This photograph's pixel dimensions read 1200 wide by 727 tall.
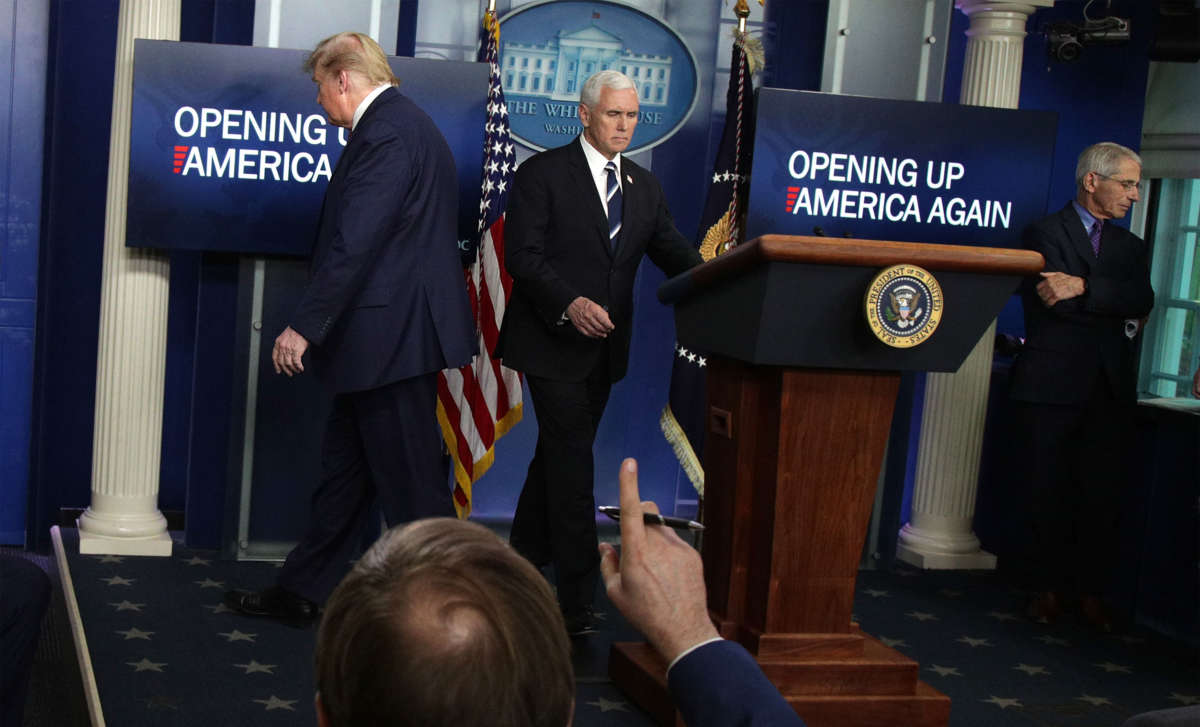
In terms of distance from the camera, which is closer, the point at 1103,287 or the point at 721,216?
the point at 1103,287

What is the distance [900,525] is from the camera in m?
5.04

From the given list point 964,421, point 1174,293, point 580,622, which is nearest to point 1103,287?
point 964,421

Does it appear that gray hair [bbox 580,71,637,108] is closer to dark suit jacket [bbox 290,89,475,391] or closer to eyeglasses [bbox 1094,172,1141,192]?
dark suit jacket [bbox 290,89,475,391]

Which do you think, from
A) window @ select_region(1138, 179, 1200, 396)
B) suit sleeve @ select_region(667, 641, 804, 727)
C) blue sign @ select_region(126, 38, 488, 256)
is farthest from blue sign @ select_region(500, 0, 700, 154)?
suit sleeve @ select_region(667, 641, 804, 727)

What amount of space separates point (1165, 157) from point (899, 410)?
1929mm

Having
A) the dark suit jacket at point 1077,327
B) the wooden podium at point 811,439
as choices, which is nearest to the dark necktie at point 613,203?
the wooden podium at point 811,439

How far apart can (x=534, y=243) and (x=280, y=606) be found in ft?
3.89

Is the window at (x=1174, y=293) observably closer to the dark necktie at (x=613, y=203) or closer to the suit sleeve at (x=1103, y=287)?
the suit sleeve at (x=1103, y=287)

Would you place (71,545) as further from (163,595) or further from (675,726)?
(675,726)

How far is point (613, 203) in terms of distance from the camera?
3670mm

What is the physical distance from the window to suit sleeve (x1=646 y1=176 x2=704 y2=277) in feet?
9.72

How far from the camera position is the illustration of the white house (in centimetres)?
460

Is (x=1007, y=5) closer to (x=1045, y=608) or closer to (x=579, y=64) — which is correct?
(x=579, y=64)

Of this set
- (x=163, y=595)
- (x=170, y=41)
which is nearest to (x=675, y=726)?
(x=163, y=595)
